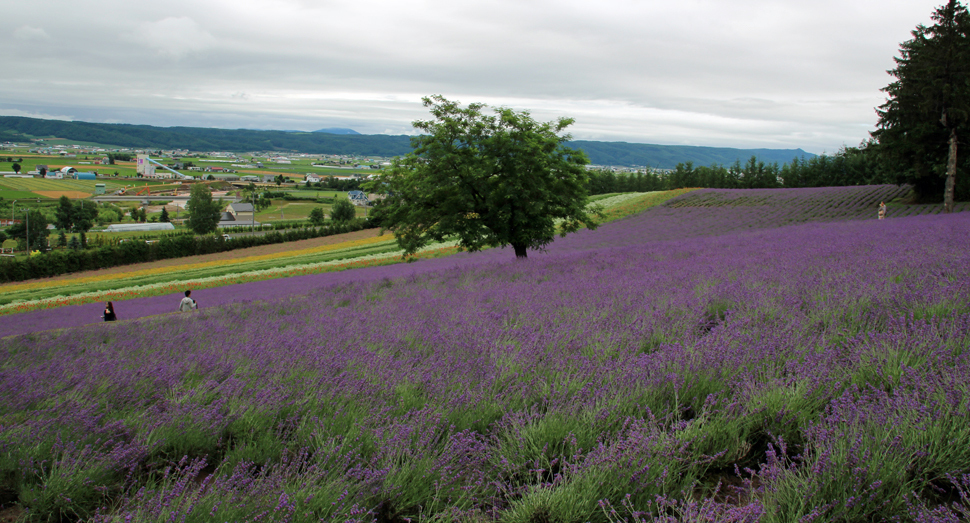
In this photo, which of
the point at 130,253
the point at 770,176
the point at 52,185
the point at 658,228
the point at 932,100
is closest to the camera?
the point at 932,100

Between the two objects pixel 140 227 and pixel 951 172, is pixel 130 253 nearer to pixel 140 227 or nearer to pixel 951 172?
pixel 951 172

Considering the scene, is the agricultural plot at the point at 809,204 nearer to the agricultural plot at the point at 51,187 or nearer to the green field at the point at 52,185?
the agricultural plot at the point at 51,187

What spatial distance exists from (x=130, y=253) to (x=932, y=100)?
6015cm

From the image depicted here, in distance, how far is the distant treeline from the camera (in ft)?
257

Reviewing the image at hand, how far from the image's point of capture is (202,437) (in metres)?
2.73

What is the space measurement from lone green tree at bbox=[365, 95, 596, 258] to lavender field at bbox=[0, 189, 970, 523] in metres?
12.1

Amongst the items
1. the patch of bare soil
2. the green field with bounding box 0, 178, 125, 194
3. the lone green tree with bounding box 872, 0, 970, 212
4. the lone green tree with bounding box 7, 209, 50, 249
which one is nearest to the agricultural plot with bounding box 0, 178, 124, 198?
the green field with bounding box 0, 178, 125, 194

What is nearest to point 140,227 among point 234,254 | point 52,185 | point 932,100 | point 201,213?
point 201,213

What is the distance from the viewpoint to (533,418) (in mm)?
2797

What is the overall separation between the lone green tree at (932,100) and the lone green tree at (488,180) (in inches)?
949

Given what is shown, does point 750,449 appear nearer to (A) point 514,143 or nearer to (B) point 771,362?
(B) point 771,362

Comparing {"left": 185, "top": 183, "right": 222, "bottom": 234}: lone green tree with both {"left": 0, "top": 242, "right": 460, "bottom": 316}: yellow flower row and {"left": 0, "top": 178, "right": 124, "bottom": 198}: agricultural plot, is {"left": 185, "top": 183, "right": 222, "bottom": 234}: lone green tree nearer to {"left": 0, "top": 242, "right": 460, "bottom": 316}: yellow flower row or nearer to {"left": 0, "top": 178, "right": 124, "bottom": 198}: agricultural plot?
{"left": 0, "top": 178, "right": 124, "bottom": 198}: agricultural plot

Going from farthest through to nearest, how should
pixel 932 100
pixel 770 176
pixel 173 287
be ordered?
1. pixel 770 176
2. pixel 932 100
3. pixel 173 287

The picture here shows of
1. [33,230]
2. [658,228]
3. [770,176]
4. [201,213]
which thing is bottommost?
[33,230]
